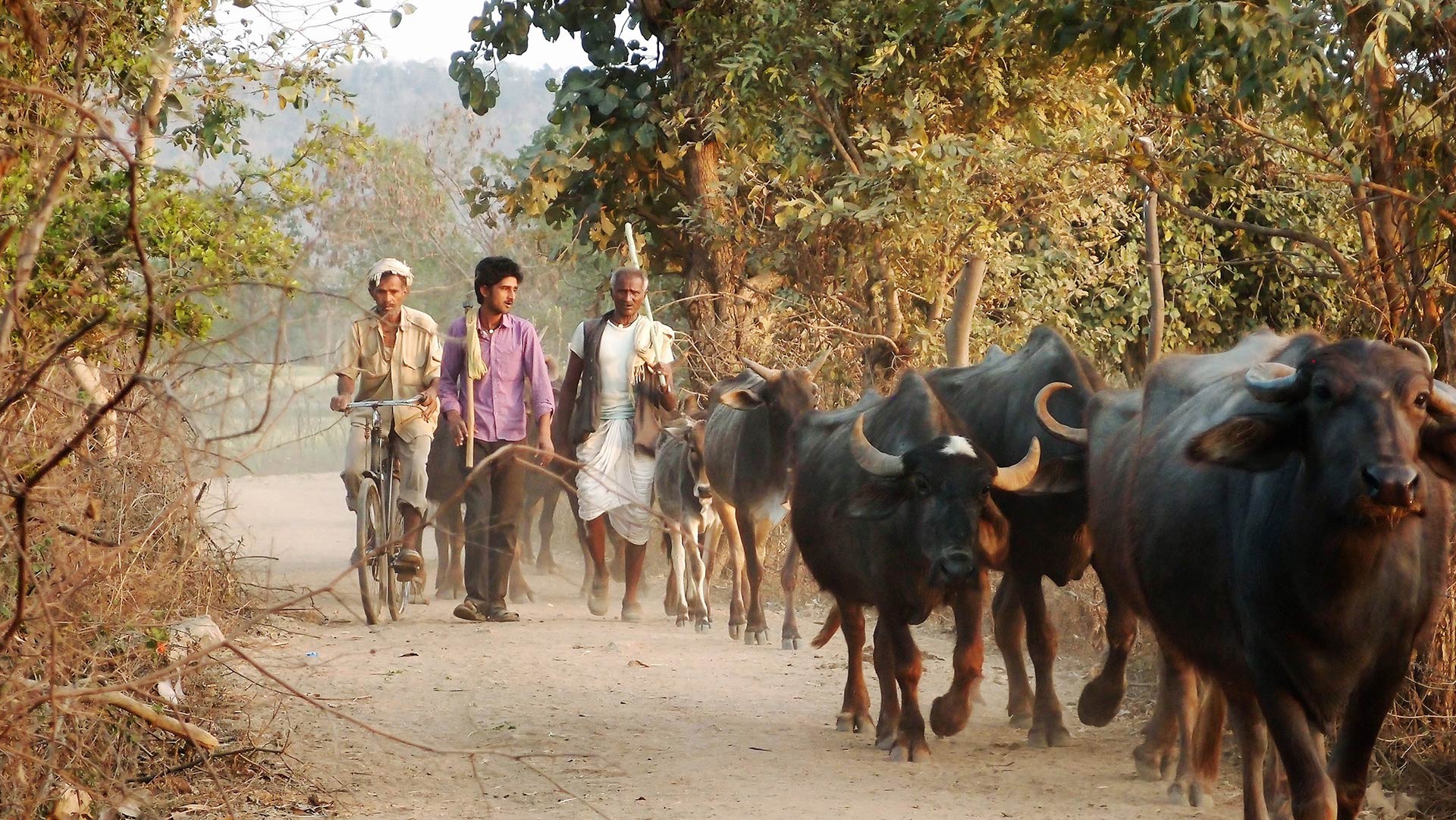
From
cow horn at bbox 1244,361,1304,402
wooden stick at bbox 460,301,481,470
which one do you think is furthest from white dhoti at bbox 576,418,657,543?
cow horn at bbox 1244,361,1304,402

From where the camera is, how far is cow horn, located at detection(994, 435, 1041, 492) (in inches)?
274

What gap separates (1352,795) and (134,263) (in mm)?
4727

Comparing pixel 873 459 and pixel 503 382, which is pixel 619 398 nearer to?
pixel 503 382

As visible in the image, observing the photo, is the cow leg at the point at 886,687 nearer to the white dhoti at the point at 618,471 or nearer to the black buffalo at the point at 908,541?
the black buffalo at the point at 908,541

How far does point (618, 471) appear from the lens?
1166cm

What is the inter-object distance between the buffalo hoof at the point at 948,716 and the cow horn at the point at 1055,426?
4.25ft

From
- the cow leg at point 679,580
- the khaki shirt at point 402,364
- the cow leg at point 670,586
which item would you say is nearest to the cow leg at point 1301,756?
the cow leg at point 679,580

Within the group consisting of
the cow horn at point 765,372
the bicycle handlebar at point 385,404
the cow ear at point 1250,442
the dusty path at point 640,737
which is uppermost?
the cow horn at point 765,372

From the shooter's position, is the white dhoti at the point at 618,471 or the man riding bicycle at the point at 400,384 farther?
the white dhoti at the point at 618,471

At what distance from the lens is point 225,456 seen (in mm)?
4098

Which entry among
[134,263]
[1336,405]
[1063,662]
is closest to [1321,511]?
[1336,405]

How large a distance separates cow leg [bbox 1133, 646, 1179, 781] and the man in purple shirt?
5.35 meters

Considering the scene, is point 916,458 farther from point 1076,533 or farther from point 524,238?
point 524,238

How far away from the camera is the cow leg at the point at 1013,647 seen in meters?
7.86
